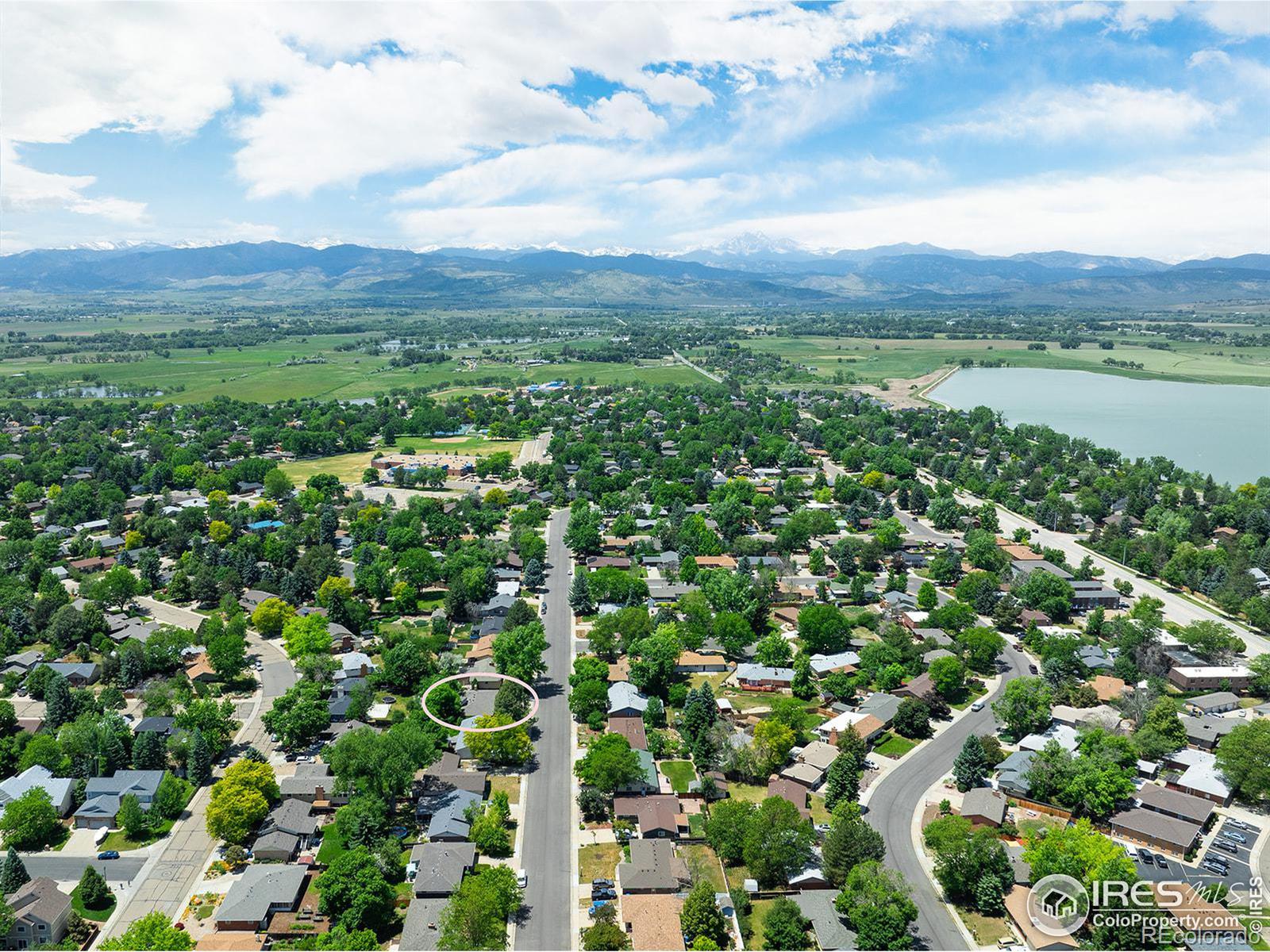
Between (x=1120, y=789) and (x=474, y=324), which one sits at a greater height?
(x=474, y=324)

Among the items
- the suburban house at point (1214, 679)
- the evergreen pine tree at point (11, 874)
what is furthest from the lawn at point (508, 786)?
the suburban house at point (1214, 679)

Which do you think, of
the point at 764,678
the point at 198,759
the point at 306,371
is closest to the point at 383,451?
the point at 198,759

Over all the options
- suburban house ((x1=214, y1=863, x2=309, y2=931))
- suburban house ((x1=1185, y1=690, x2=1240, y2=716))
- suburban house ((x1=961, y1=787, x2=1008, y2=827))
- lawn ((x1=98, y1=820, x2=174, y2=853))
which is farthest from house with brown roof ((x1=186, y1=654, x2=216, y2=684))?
suburban house ((x1=1185, y1=690, x2=1240, y2=716))

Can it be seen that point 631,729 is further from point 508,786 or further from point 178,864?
point 178,864

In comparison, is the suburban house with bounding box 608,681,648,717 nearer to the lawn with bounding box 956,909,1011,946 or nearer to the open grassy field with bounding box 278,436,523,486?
the lawn with bounding box 956,909,1011,946

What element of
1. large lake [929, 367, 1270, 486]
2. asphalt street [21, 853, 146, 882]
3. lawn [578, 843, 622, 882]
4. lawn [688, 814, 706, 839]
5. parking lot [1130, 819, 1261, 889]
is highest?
large lake [929, 367, 1270, 486]

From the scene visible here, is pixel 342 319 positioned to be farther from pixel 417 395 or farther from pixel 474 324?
pixel 417 395

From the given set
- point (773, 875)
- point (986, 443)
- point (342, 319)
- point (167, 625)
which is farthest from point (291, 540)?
point (342, 319)
